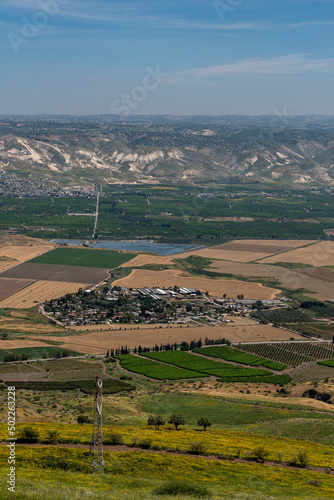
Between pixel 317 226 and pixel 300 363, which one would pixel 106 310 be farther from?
pixel 317 226

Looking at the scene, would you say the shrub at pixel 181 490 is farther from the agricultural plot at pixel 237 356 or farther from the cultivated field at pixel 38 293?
the cultivated field at pixel 38 293

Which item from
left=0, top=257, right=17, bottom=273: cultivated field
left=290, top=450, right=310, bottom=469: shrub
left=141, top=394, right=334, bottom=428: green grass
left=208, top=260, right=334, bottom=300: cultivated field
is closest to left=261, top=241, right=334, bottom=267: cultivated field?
left=208, top=260, right=334, bottom=300: cultivated field

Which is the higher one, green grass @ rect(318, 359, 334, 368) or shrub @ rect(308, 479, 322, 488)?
shrub @ rect(308, 479, 322, 488)

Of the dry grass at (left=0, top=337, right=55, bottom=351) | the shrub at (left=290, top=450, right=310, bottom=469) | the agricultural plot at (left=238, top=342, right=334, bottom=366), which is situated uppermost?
the shrub at (left=290, top=450, right=310, bottom=469)

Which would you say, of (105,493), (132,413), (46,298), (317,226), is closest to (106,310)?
(46,298)

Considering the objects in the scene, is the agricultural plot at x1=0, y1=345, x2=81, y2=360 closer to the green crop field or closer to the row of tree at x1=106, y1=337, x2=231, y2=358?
the green crop field

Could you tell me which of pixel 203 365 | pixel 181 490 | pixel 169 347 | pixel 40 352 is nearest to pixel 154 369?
pixel 203 365

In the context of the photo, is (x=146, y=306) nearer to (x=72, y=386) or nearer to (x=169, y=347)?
(x=169, y=347)
